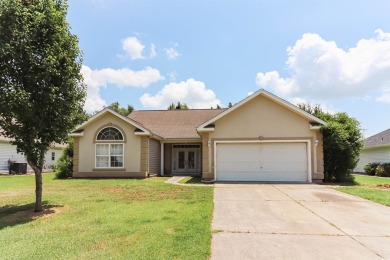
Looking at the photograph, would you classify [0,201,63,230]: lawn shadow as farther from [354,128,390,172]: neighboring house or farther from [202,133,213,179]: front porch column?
[354,128,390,172]: neighboring house

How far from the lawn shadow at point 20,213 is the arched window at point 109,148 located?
32.7 ft

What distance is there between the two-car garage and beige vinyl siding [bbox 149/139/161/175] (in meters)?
5.66

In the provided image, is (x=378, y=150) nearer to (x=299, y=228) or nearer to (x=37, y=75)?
(x=299, y=228)

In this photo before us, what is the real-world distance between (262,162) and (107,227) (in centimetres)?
1246

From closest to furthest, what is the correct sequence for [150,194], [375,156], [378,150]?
[150,194], [378,150], [375,156]

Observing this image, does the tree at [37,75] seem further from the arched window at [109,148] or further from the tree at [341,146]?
the tree at [341,146]

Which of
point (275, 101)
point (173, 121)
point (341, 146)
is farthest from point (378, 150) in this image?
point (173, 121)

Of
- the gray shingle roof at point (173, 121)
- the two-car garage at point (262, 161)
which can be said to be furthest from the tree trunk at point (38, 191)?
the gray shingle roof at point (173, 121)

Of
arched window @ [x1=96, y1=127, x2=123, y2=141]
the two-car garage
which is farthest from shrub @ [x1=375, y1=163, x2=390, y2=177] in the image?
arched window @ [x1=96, y1=127, x2=123, y2=141]

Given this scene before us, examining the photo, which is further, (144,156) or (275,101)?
(144,156)

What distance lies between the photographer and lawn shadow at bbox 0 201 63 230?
805cm

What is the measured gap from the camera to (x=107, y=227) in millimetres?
7207

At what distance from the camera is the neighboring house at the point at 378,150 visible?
89.4 feet

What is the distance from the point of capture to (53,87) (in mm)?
9023
